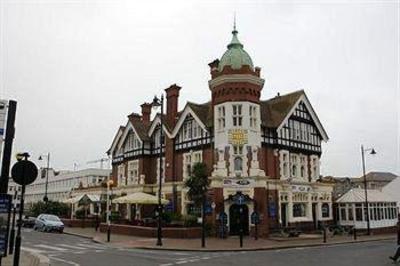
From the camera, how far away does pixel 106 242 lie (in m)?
28.9

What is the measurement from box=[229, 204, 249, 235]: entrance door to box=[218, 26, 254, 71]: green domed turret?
11436mm

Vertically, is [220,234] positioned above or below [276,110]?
below

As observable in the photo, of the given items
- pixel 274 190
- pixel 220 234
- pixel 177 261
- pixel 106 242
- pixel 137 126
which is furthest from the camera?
pixel 137 126

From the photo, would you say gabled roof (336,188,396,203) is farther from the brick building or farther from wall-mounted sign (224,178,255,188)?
wall-mounted sign (224,178,255,188)

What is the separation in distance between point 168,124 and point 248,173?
1135 cm

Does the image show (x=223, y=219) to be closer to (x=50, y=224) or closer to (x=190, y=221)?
(x=190, y=221)

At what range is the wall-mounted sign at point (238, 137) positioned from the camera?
35469 millimetres

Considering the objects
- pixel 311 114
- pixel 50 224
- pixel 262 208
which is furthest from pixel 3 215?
Answer: pixel 311 114

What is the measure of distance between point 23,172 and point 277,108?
101 ft

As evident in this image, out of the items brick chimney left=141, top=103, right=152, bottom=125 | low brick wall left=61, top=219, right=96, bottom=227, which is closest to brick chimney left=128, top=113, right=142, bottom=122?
brick chimney left=141, top=103, right=152, bottom=125

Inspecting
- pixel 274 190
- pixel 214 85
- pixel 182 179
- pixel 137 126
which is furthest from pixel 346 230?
pixel 137 126

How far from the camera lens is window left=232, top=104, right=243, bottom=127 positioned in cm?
3597

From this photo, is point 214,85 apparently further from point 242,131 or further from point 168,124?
point 168,124

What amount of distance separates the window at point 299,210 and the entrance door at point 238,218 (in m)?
6.36
